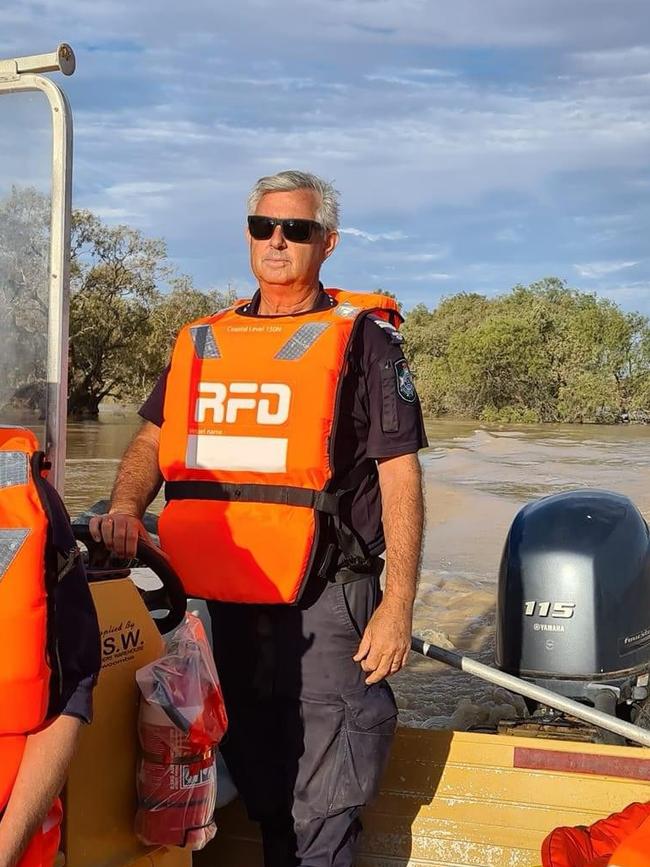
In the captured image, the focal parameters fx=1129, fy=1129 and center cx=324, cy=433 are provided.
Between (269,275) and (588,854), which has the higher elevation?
(269,275)

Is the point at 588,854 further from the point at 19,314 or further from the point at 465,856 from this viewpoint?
the point at 19,314

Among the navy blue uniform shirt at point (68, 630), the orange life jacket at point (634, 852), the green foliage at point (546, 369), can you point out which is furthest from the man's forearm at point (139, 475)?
the green foliage at point (546, 369)

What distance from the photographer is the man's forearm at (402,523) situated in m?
2.57

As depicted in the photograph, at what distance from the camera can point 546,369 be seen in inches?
1209

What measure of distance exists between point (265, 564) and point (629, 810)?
0.97 meters

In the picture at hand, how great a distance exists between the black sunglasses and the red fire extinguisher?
3.54ft

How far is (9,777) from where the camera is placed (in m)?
1.65

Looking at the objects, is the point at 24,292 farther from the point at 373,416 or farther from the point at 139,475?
the point at 373,416

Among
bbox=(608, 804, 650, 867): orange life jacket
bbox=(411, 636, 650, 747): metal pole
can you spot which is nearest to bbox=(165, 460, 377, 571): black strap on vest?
bbox=(411, 636, 650, 747): metal pole

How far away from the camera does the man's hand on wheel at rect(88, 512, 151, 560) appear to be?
A: 2475 mm

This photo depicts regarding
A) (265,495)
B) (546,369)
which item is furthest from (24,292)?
(546,369)

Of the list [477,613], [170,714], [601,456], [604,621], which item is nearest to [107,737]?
[170,714]

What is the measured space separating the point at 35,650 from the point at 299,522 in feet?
3.43

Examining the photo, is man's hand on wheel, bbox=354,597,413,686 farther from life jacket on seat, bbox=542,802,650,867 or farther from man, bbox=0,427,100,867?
man, bbox=0,427,100,867
